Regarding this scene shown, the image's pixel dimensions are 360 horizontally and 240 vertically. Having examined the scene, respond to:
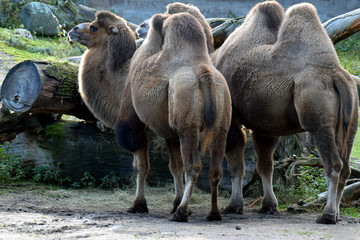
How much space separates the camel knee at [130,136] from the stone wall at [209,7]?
1363 centimetres

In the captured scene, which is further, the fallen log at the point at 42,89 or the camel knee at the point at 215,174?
the fallen log at the point at 42,89

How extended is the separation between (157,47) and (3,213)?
2.59 m

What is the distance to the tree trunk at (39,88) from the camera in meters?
7.68

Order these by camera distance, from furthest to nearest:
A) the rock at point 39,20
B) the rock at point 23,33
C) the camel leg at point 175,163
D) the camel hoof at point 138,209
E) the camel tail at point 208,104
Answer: the rock at point 39,20 < the rock at point 23,33 < the camel leg at point 175,163 < the camel hoof at point 138,209 < the camel tail at point 208,104

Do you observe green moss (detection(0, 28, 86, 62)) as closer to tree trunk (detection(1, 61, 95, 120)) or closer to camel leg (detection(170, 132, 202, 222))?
tree trunk (detection(1, 61, 95, 120))

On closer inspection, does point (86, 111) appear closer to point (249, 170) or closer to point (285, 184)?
point (249, 170)

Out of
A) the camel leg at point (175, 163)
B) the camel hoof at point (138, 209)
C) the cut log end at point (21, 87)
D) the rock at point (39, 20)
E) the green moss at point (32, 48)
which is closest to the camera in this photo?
the camel hoof at point (138, 209)

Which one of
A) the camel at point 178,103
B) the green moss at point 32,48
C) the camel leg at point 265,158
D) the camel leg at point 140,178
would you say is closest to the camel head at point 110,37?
the camel at point 178,103

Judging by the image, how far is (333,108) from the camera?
5.79 metres

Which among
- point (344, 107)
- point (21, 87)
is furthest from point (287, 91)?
point (21, 87)

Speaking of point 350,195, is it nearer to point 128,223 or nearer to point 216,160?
point 216,160

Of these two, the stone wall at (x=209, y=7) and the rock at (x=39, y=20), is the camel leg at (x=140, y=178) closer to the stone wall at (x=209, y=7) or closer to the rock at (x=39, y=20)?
the rock at (x=39, y=20)

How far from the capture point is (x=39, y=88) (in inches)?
302

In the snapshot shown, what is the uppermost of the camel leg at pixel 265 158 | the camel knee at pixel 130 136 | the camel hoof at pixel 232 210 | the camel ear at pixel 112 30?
the camel ear at pixel 112 30
